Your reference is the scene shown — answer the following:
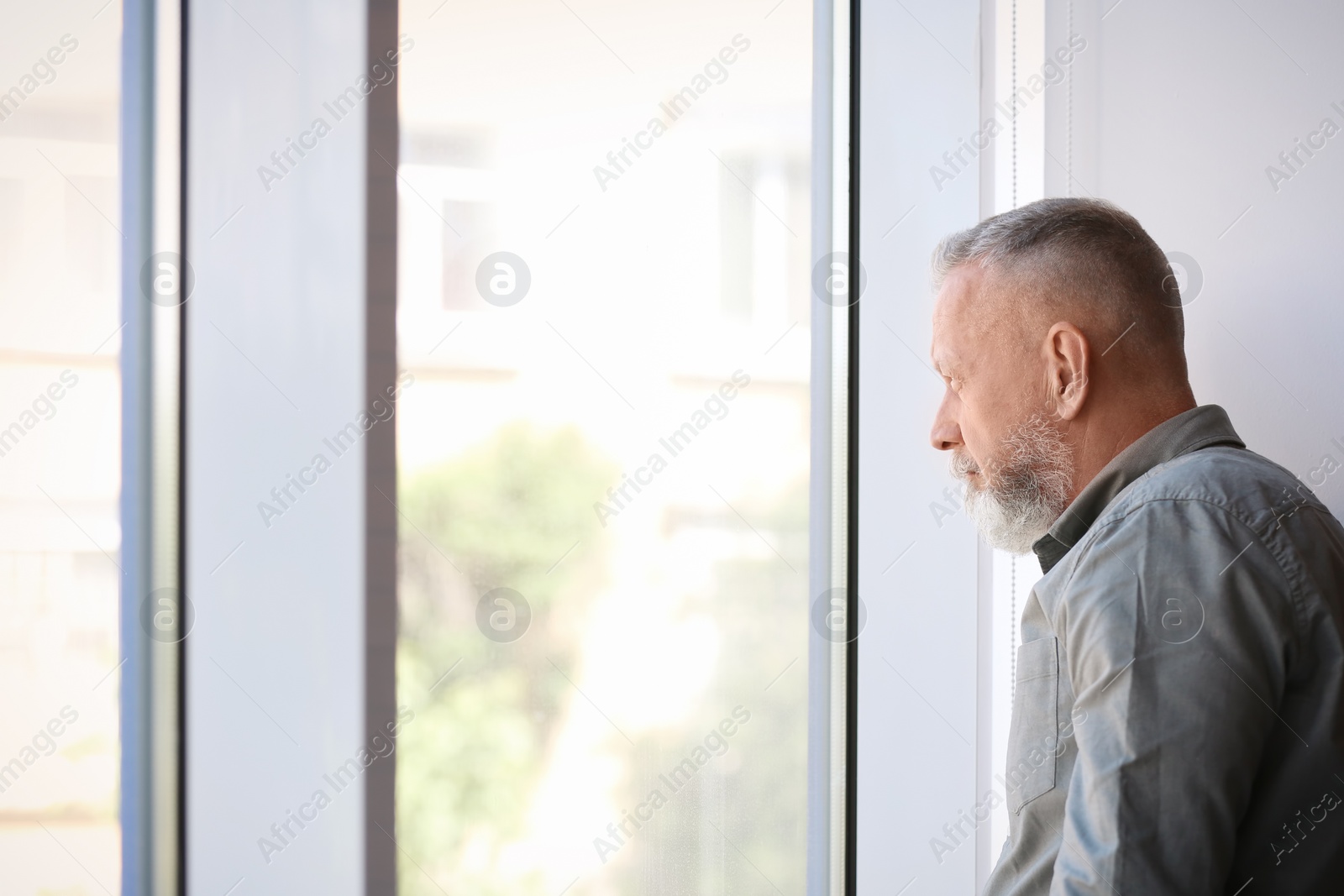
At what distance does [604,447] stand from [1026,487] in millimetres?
695

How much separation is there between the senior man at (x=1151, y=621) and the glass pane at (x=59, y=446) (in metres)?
1.29

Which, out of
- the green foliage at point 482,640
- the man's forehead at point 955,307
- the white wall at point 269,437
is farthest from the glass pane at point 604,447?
the man's forehead at point 955,307

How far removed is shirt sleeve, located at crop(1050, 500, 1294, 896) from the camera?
819 millimetres

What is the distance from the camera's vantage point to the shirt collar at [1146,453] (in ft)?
3.49

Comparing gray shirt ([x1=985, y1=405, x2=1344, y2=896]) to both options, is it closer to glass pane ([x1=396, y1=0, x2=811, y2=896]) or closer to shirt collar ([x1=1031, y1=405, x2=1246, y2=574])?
shirt collar ([x1=1031, y1=405, x2=1246, y2=574])

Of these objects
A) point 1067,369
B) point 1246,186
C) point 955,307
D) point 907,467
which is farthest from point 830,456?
point 1246,186

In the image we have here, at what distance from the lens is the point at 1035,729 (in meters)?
1.04

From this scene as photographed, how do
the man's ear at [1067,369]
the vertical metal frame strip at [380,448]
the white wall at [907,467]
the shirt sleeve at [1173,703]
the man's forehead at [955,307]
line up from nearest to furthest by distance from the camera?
the shirt sleeve at [1173,703]
the man's ear at [1067,369]
the man's forehead at [955,307]
the vertical metal frame strip at [380,448]
the white wall at [907,467]

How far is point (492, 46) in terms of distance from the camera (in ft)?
5.14

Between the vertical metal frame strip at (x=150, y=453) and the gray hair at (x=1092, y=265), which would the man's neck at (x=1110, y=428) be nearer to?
the gray hair at (x=1092, y=265)

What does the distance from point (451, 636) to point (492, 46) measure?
0.99 m

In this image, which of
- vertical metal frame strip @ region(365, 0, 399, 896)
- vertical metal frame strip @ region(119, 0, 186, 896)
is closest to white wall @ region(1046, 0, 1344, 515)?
vertical metal frame strip @ region(365, 0, 399, 896)

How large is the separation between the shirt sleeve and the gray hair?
1.06 ft

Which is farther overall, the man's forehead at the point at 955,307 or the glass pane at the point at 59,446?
the glass pane at the point at 59,446
